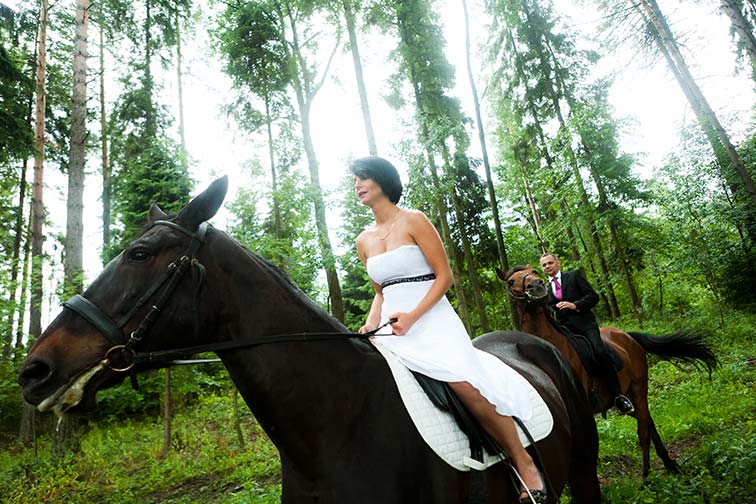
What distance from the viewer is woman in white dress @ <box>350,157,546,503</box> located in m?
2.13

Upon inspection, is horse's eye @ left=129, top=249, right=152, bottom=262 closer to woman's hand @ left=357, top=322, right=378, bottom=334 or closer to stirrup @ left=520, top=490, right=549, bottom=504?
woman's hand @ left=357, top=322, right=378, bottom=334

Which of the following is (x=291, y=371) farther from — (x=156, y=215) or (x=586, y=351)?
(x=586, y=351)

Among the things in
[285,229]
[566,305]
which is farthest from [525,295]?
[285,229]

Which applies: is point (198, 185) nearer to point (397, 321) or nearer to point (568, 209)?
point (397, 321)

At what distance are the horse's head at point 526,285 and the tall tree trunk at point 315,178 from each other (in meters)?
6.83

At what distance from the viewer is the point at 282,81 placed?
623 inches

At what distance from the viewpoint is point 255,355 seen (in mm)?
1887

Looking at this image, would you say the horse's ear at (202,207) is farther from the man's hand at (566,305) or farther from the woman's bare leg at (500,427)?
the man's hand at (566,305)

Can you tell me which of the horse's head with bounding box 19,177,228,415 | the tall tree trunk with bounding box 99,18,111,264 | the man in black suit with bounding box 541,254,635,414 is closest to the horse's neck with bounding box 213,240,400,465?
the horse's head with bounding box 19,177,228,415

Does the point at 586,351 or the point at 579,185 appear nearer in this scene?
the point at 586,351

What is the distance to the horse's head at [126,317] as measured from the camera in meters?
1.61

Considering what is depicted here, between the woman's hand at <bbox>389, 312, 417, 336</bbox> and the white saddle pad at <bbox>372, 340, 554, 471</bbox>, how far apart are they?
12 centimetres

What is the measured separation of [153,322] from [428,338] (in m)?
1.28

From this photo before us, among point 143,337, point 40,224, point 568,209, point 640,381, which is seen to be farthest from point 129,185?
point 568,209
